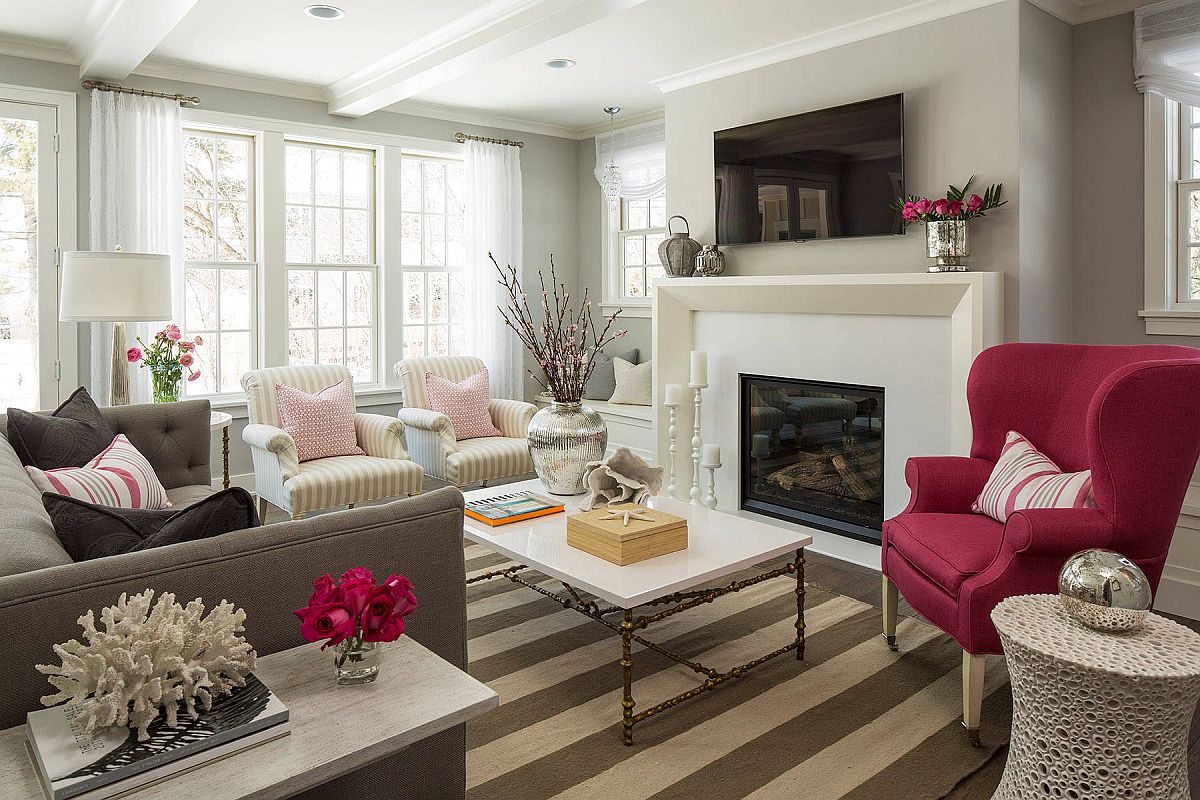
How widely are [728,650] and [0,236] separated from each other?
433cm

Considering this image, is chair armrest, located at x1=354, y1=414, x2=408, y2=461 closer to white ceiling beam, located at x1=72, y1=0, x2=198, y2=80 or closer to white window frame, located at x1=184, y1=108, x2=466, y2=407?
white window frame, located at x1=184, y1=108, x2=466, y2=407

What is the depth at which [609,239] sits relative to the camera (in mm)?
6398

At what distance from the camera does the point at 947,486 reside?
288 cm

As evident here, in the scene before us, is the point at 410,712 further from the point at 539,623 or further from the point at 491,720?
the point at 539,623

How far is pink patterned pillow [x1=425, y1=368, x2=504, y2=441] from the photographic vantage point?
15.9ft

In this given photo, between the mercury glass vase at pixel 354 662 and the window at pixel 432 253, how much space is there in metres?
4.80

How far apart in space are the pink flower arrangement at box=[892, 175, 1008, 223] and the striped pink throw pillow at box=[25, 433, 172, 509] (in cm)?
A: 304

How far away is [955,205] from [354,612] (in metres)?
2.99

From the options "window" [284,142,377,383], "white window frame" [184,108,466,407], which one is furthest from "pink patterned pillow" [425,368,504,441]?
"window" [284,142,377,383]

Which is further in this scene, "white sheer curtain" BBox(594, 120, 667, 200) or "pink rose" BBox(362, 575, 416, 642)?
"white sheer curtain" BBox(594, 120, 667, 200)

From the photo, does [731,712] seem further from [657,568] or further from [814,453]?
[814,453]

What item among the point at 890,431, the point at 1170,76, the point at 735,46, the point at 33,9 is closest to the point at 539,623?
the point at 890,431

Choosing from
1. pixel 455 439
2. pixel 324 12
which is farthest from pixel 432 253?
pixel 324 12

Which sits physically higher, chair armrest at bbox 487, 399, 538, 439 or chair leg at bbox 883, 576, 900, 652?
chair armrest at bbox 487, 399, 538, 439
